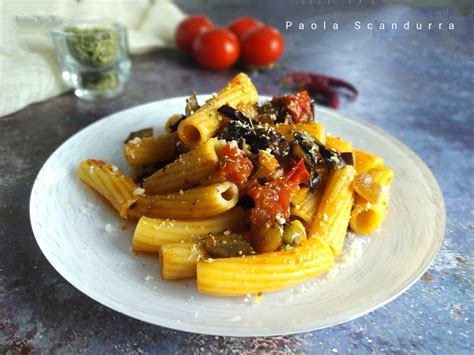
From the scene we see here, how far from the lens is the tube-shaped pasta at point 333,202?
193 centimetres

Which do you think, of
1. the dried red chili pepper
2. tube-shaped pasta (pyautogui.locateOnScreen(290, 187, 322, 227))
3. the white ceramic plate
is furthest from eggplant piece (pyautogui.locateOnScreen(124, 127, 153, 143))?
the dried red chili pepper

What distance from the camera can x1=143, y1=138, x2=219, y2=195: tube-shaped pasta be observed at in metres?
2.00

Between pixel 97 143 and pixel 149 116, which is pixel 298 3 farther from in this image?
pixel 97 143

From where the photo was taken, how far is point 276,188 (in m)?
1.95

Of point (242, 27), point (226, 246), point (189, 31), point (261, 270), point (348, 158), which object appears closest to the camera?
point (261, 270)

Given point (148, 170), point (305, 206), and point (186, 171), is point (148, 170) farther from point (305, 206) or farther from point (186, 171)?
point (305, 206)

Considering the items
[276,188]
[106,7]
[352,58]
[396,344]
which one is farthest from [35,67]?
[396,344]

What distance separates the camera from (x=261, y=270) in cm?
173

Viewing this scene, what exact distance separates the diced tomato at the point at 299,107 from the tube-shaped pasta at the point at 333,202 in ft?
1.24

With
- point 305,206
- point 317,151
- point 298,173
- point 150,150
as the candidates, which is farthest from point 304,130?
point 150,150

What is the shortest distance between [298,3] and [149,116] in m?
2.62

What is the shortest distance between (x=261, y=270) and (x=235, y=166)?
43 centimetres

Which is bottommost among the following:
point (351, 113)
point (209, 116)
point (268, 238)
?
point (351, 113)

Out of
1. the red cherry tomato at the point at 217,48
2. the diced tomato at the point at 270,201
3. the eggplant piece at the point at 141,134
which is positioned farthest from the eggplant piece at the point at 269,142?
the red cherry tomato at the point at 217,48
